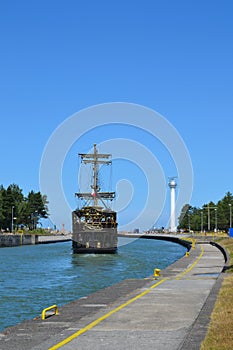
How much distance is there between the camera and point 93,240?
282 feet

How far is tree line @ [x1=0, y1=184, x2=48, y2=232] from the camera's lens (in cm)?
14262

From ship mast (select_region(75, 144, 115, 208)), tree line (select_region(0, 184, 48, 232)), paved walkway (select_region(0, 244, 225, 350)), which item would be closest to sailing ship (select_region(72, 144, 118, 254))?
ship mast (select_region(75, 144, 115, 208))

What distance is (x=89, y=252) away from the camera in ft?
278

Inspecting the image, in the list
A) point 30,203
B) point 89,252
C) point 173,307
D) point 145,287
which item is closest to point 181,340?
point 173,307

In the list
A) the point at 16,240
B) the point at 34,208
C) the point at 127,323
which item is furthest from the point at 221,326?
the point at 34,208

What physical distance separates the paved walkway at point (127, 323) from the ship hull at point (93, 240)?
198ft

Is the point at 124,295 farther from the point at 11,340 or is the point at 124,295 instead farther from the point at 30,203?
the point at 30,203

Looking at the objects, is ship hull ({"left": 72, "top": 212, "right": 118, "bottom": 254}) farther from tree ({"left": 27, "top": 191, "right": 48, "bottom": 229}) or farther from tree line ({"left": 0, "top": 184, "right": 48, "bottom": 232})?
tree ({"left": 27, "top": 191, "right": 48, "bottom": 229})

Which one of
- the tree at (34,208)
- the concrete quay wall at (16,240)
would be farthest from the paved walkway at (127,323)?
the tree at (34,208)

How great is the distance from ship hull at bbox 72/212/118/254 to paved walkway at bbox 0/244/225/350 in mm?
60467

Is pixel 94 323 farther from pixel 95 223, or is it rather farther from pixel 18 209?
pixel 18 209

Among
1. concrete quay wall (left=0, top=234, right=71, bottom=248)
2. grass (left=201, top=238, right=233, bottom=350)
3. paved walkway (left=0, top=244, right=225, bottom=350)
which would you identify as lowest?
concrete quay wall (left=0, top=234, right=71, bottom=248)

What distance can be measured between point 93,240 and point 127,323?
71003mm

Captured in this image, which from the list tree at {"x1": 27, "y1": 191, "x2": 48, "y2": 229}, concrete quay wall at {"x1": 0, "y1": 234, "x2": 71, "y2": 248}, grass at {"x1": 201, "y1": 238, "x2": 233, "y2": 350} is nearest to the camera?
grass at {"x1": 201, "y1": 238, "x2": 233, "y2": 350}
